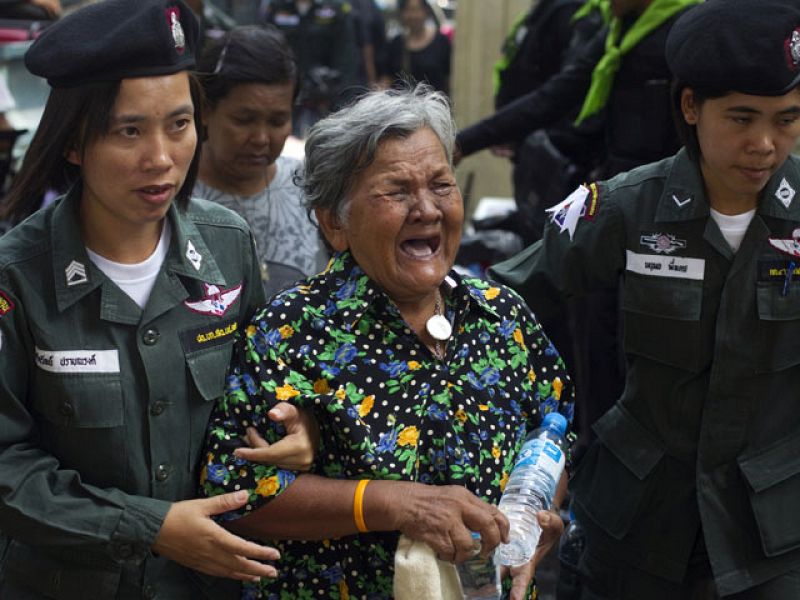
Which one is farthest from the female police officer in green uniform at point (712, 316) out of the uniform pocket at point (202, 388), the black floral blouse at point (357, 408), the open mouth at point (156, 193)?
the open mouth at point (156, 193)

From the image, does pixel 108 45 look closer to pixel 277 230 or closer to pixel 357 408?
pixel 357 408

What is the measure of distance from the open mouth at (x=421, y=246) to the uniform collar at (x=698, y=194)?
79 centimetres

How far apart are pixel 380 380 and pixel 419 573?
17.6 inches

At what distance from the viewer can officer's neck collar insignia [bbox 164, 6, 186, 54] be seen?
2615mm

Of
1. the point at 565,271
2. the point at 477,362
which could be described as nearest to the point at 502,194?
the point at 565,271

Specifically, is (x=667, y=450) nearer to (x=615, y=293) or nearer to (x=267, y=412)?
(x=267, y=412)

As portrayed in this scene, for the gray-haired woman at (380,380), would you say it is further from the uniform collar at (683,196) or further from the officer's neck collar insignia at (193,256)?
the uniform collar at (683,196)

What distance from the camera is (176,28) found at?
2.63 m

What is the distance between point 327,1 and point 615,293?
657cm

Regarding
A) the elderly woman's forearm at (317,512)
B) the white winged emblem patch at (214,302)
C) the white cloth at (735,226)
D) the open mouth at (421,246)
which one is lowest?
the elderly woman's forearm at (317,512)

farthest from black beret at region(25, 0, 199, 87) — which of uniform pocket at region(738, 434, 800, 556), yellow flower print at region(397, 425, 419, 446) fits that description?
uniform pocket at region(738, 434, 800, 556)

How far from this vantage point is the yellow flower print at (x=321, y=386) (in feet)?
8.73

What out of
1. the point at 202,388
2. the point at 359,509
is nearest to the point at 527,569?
the point at 359,509

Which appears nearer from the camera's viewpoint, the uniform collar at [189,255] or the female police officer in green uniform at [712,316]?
the uniform collar at [189,255]
